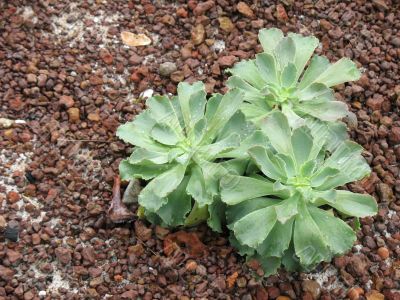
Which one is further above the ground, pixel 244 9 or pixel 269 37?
pixel 269 37

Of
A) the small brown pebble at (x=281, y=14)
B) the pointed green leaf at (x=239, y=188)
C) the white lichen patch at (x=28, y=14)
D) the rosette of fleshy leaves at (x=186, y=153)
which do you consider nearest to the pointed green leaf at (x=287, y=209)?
the pointed green leaf at (x=239, y=188)

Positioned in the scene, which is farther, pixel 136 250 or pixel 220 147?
pixel 136 250

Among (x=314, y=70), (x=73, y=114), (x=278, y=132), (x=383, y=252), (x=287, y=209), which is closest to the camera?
(x=287, y=209)

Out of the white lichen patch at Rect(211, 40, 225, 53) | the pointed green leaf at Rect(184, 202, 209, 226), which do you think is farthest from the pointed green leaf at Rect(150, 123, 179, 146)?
the white lichen patch at Rect(211, 40, 225, 53)

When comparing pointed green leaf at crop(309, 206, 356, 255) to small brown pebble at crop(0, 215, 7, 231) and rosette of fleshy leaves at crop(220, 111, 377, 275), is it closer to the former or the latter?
rosette of fleshy leaves at crop(220, 111, 377, 275)

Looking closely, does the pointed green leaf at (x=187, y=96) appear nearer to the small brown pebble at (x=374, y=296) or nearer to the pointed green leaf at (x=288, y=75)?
the pointed green leaf at (x=288, y=75)

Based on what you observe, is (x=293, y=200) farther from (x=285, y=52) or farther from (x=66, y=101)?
(x=66, y=101)

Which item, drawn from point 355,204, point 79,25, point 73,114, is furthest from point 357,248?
point 79,25

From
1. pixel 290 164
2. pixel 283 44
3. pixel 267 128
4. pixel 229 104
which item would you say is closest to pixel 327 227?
pixel 290 164
